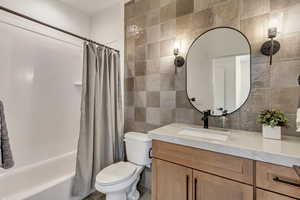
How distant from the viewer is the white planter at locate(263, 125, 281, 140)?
3.73ft

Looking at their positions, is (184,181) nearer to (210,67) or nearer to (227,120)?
(227,120)

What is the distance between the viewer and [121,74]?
7.48 ft

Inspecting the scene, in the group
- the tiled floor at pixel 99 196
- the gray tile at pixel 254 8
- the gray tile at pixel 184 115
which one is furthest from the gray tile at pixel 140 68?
the tiled floor at pixel 99 196

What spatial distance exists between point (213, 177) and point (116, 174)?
3.25 feet

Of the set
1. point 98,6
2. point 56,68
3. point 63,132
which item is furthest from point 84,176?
point 98,6

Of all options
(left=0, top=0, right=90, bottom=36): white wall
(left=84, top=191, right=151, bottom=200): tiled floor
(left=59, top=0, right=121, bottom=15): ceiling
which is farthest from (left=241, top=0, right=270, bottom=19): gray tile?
(left=0, top=0, right=90, bottom=36): white wall

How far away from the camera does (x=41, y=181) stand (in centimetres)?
193

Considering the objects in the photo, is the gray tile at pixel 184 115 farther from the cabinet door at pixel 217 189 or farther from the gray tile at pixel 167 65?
the cabinet door at pixel 217 189

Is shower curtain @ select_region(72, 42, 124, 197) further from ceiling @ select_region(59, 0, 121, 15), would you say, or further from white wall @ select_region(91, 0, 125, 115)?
ceiling @ select_region(59, 0, 121, 15)

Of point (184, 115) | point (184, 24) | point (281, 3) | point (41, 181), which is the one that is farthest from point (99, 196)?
point (281, 3)

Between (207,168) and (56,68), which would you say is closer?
(207,168)

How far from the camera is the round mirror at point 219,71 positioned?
1.44m

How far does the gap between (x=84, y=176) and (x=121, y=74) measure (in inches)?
54.6

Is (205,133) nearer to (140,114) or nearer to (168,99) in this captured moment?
(168,99)
